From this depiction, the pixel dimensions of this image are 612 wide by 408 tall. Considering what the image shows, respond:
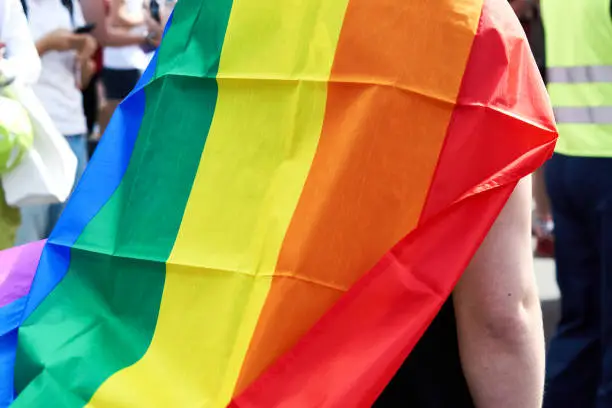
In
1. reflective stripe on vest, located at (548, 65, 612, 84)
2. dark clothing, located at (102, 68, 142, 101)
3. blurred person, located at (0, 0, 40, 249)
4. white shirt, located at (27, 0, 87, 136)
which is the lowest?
dark clothing, located at (102, 68, 142, 101)

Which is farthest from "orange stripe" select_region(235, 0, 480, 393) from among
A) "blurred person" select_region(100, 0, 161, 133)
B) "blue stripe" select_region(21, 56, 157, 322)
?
"blurred person" select_region(100, 0, 161, 133)

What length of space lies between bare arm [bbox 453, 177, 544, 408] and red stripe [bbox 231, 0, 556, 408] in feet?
0.18

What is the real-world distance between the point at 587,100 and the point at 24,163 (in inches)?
74.6

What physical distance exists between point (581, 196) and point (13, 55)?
6.72 ft

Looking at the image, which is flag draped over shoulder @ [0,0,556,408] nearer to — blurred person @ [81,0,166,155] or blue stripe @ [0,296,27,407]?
blue stripe @ [0,296,27,407]

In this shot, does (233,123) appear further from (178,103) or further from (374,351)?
(374,351)

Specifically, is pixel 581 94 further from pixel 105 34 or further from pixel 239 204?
pixel 105 34

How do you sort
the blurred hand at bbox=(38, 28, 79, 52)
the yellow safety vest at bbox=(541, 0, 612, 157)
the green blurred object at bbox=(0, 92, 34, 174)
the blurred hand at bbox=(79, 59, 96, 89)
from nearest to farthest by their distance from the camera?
the green blurred object at bbox=(0, 92, 34, 174)
the yellow safety vest at bbox=(541, 0, 612, 157)
the blurred hand at bbox=(38, 28, 79, 52)
the blurred hand at bbox=(79, 59, 96, 89)

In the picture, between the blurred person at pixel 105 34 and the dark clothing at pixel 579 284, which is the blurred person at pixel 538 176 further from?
the blurred person at pixel 105 34

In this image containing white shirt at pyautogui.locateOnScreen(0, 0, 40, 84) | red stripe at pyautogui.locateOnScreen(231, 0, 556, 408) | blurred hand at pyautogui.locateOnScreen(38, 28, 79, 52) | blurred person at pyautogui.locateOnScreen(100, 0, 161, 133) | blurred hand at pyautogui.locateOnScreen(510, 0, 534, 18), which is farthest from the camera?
blurred person at pyautogui.locateOnScreen(100, 0, 161, 133)

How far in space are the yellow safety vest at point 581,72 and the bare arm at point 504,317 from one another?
2234 mm

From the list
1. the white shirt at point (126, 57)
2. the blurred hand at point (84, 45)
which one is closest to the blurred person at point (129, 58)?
the white shirt at point (126, 57)

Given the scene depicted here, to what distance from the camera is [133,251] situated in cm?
181

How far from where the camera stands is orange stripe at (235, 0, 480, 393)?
63.6 inches
